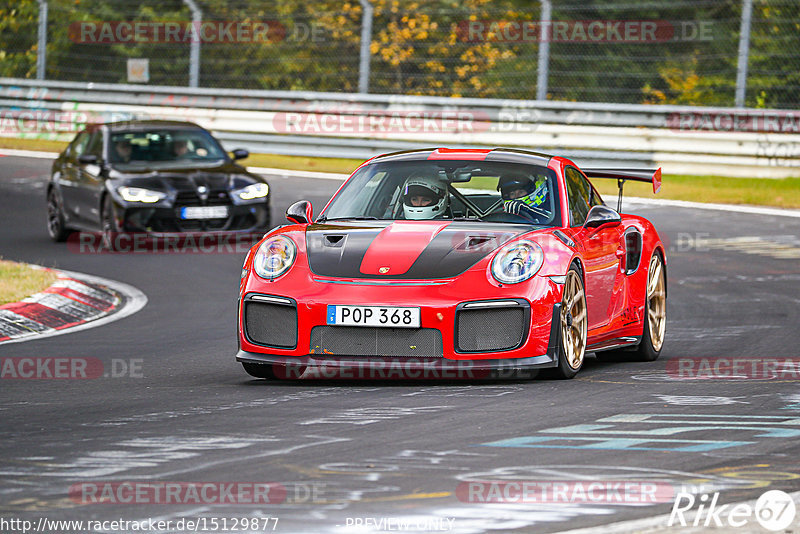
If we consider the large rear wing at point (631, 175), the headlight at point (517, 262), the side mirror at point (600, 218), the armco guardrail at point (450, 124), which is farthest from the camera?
the armco guardrail at point (450, 124)

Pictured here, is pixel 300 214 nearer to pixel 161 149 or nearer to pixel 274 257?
pixel 274 257

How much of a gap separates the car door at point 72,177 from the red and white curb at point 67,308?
3.73 m

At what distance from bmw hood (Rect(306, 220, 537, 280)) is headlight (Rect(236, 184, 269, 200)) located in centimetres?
779

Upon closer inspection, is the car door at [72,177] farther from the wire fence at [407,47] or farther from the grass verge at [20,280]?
the wire fence at [407,47]

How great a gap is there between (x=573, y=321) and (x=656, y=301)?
181cm

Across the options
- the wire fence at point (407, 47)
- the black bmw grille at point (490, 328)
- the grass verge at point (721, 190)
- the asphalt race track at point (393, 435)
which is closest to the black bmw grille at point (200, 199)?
the asphalt race track at point (393, 435)

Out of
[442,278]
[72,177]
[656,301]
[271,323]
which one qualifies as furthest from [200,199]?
[442,278]

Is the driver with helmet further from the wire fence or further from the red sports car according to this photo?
the wire fence

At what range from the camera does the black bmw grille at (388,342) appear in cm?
762

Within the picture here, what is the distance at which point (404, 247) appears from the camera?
8.02m

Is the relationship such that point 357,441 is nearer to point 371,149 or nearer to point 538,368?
point 538,368

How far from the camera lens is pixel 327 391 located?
769 cm

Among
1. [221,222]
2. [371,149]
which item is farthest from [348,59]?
[221,222]

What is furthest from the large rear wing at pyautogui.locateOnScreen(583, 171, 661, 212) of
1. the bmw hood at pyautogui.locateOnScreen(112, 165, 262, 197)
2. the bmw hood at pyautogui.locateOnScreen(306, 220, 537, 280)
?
the bmw hood at pyautogui.locateOnScreen(112, 165, 262, 197)
